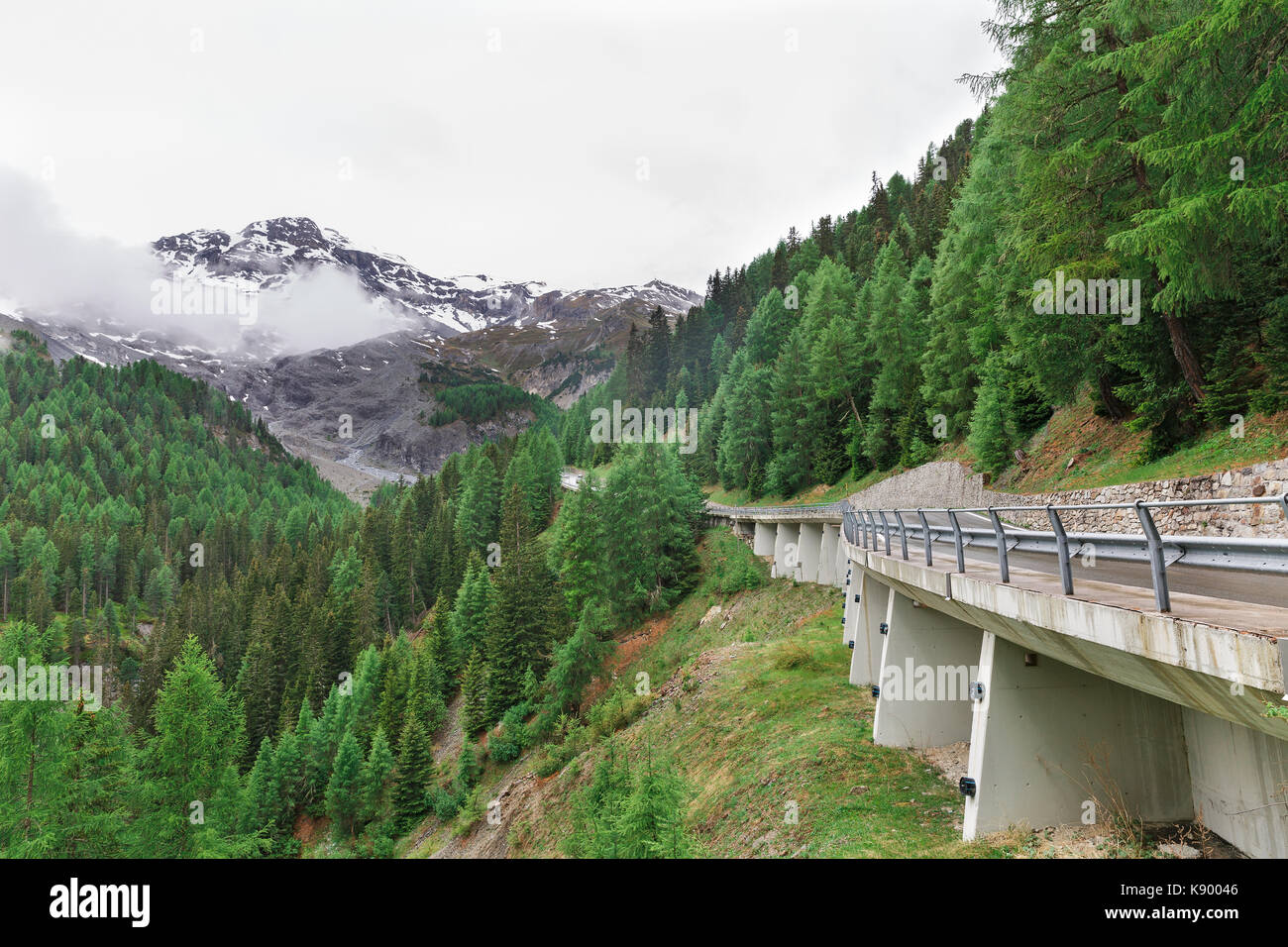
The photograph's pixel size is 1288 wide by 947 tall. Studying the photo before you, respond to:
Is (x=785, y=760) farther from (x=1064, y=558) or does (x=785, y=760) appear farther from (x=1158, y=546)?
(x=1158, y=546)

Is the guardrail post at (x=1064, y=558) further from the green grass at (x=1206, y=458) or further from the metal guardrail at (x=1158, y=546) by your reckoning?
the green grass at (x=1206, y=458)

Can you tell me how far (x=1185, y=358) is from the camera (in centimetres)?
1578

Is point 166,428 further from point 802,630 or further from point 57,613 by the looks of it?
point 802,630

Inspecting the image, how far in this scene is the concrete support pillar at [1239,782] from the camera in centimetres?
569

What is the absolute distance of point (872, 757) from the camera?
36.6 ft

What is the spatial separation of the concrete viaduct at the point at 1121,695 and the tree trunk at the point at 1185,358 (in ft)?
30.7

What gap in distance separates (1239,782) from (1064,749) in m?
1.49

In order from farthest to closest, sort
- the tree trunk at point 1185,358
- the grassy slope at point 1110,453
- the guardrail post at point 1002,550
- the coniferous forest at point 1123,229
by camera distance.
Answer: the tree trunk at point 1185,358 → the grassy slope at point 1110,453 → the coniferous forest at point 1123,229 → the guardrail post at point 1002,550

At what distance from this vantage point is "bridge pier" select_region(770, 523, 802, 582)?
32281mm

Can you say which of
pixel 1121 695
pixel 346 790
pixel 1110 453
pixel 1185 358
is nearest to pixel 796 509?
pixel 1110 453

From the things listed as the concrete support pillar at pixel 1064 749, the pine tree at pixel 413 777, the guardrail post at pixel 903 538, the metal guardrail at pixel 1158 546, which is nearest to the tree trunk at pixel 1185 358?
the guardrail post at pixel 903 538

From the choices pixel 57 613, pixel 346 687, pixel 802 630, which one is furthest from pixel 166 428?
pixel 802 630
